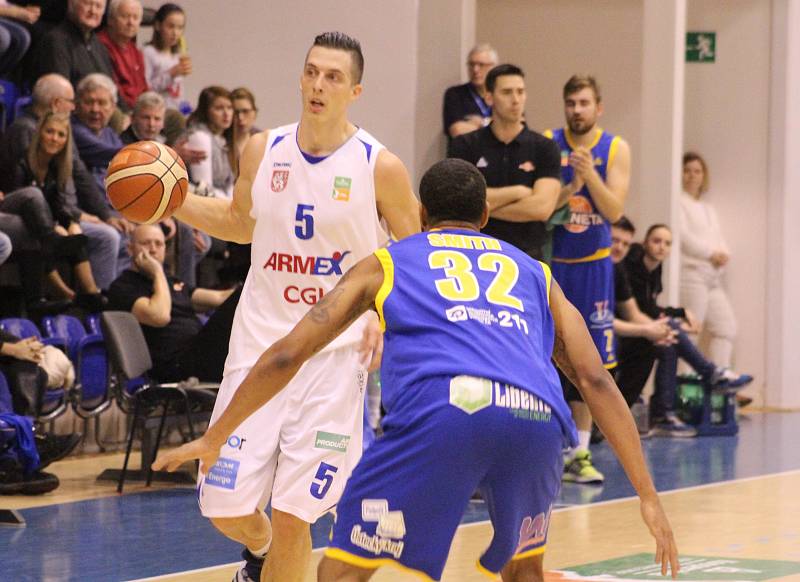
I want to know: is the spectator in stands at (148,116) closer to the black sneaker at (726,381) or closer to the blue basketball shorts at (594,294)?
the blue basketball shorts at (594,294)

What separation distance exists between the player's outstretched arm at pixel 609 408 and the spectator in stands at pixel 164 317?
513 centimetres

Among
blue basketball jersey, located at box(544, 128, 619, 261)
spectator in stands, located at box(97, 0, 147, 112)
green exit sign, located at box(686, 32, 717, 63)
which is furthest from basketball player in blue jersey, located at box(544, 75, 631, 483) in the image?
green exit sign, located at box(686, 32, 717, 63)

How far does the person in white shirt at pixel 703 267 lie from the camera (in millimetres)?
14070

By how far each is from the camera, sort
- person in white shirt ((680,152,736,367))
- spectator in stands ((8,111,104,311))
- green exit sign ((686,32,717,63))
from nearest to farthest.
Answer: spectator in stands ((8,111,104,311)) < person in white shirt ((680,152,736,367)) < green exit sign ((686,32,717,63))

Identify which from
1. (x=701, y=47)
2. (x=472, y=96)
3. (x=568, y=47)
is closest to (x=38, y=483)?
(x=472, y=96)

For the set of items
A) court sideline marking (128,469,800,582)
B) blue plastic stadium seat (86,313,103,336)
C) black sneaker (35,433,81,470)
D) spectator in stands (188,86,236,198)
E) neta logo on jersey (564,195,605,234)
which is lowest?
court sideline marking (128,469,800,582)

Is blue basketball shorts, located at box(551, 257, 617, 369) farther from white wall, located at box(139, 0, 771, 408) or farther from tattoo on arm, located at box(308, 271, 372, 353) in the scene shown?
tattoo on arm, located at box(308, 271, 372, 353)

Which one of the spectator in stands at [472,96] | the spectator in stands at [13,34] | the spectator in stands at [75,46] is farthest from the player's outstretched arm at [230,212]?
the spectator in stands at [472,96]

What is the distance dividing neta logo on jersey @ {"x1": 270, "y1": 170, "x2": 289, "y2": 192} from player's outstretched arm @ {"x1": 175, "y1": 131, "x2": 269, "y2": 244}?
0.15m

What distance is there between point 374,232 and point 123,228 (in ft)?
18.1

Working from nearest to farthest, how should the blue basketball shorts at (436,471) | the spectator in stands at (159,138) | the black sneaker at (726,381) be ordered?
the blue basketball shorts at (436,471) < the spectator in stands at (159,138) < the black sneaker at (726,381)

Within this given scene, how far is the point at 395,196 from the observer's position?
16.4 feet

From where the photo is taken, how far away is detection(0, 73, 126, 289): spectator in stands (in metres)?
9.44

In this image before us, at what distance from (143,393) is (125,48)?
3761mm
